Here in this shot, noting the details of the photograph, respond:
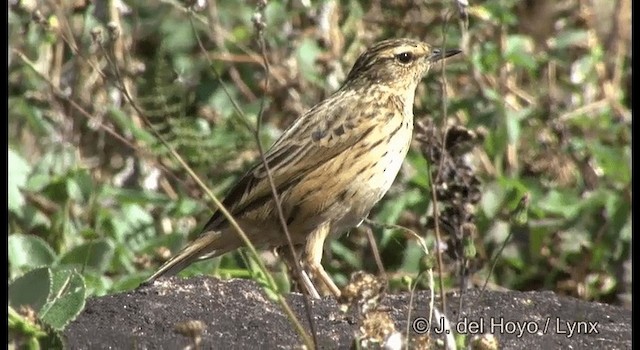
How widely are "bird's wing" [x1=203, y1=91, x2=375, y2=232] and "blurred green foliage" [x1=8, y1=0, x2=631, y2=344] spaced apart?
0.48 metres

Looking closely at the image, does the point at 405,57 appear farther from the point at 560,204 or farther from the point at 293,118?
the point at 293,118

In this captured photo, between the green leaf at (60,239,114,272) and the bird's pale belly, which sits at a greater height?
the bird's pale belly

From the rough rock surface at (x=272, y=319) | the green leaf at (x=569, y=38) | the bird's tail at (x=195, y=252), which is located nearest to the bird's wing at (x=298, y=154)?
the bird's tail at (x=195, y=252)

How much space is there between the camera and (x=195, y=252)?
708 centimetres

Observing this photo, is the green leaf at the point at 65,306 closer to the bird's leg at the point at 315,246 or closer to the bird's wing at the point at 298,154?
the bird's wing at the point at 298,154

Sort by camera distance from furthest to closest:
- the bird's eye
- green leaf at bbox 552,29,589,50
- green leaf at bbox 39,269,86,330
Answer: green leaf at bbox 552,29,589,50
the bird's eye
green leaf at bbox 39,269,86,330

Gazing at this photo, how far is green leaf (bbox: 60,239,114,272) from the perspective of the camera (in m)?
7.56

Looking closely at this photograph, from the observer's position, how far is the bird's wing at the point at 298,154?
23.8 feet

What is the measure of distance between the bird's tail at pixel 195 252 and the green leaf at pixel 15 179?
4.86ft

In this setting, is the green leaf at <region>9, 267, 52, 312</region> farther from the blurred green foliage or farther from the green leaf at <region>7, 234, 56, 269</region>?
the green leaf at <region>7, 234, 56, 269</region>
